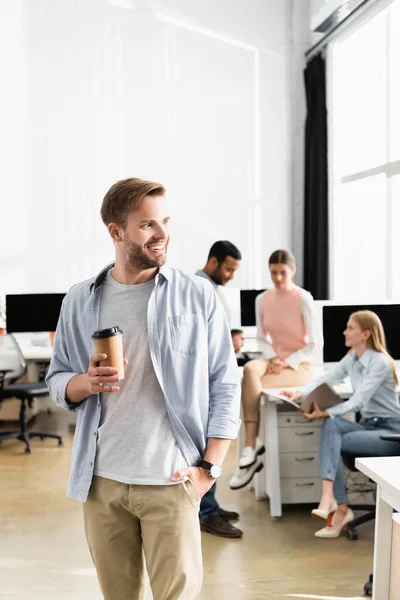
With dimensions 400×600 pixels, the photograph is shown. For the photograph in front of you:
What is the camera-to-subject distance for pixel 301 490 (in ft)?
14.4

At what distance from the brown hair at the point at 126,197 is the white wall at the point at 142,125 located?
583 centimetres

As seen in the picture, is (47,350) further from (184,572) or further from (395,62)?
(184,572)

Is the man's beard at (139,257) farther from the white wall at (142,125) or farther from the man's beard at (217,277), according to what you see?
the white wall at (142,125)

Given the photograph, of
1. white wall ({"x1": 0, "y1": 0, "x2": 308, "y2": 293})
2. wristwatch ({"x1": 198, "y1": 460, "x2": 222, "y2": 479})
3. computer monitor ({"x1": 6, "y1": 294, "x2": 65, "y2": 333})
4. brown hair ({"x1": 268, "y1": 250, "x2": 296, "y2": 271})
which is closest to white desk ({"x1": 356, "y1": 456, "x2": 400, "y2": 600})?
wristwatch ({"x1": 198, "y1": 460, "x2": 222, "y2": 479})

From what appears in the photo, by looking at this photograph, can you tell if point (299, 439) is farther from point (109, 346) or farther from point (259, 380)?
point (109, 346)

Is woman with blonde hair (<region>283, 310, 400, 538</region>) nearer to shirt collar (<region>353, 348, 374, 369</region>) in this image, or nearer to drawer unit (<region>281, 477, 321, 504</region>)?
shirt collar (<region>353, 348, 374, 369</region>)

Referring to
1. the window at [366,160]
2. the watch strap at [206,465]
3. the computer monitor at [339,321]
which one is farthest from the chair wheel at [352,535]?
the window at [366,160]

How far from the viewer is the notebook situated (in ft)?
13.3

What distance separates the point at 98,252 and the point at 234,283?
1429 mm

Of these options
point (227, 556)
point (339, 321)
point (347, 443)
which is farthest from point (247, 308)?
point (227, 556)

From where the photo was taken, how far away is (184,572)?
1.73 m

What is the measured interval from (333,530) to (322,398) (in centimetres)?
68

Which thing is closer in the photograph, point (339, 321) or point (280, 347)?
point (339, 321)

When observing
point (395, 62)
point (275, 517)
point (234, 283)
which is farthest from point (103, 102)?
point (275, 517)
